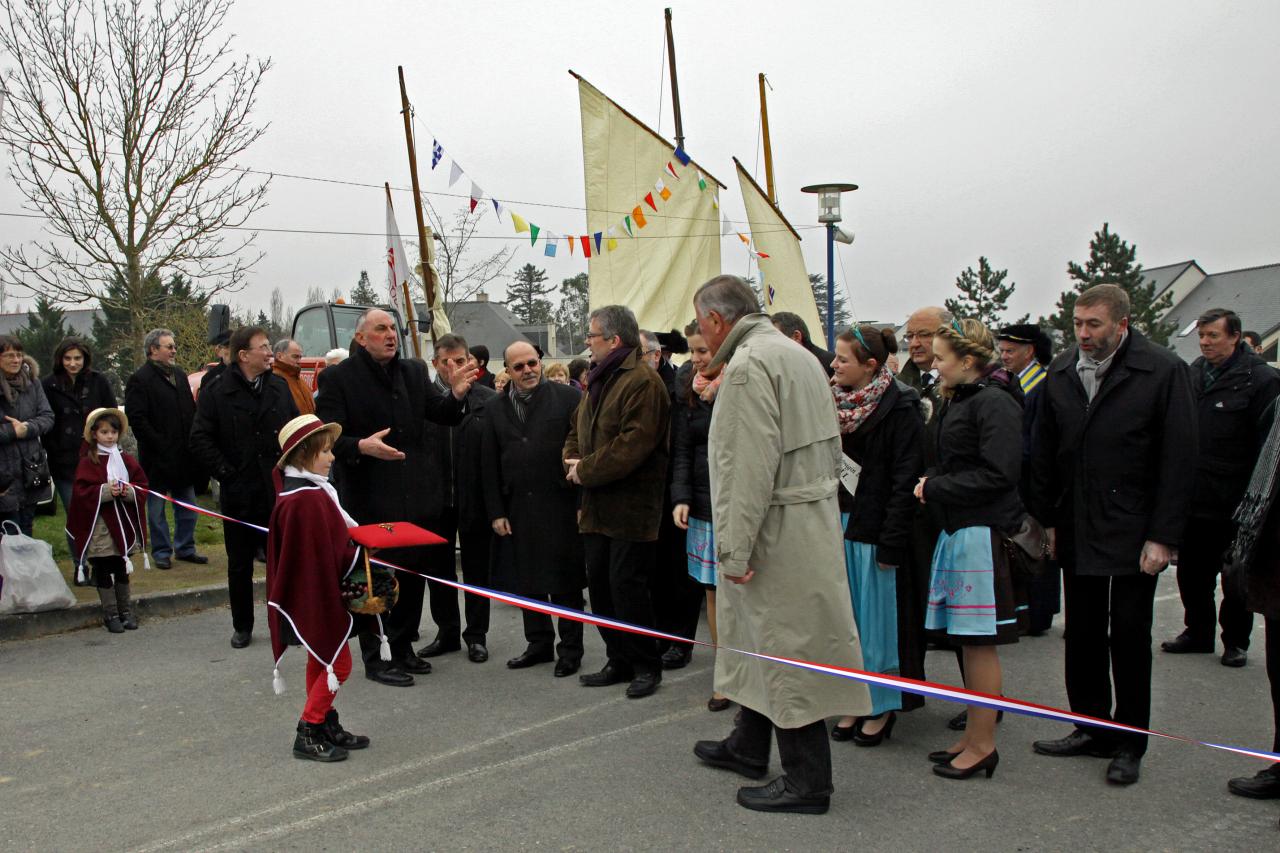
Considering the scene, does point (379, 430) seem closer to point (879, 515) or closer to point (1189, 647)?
point (879, 515)

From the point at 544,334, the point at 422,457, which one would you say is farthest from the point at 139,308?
the point at 544,334

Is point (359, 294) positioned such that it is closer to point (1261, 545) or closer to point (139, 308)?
point (139, 308)

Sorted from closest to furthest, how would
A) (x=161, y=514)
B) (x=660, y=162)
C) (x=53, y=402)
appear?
1. (x=53, y=402)
2. (x=161, y=514)
3. (x=660, y=162)

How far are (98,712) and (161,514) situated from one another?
12.3 feet

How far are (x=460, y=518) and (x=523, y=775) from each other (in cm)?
259

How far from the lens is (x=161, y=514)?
8.73 metres

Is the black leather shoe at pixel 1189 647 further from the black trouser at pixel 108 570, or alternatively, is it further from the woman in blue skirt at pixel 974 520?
the black trouser at pixel 108 570

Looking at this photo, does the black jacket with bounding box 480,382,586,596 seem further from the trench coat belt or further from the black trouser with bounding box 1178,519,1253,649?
the black trouser with bounding box 1178,519,1253,649

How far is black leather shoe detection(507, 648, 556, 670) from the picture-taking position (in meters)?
6.13

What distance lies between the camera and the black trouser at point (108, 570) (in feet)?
22.6

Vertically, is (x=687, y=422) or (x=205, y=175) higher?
(x=205, y=175)

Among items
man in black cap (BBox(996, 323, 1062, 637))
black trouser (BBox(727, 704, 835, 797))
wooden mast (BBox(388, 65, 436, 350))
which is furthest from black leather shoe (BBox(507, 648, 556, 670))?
wooden mast (BBox(388, 65, 436, 350))

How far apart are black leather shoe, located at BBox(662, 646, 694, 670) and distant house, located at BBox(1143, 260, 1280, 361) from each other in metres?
54.0

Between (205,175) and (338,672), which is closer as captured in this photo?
(338,672)
